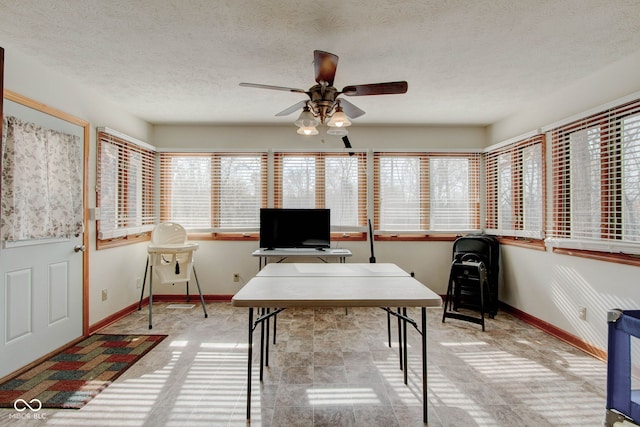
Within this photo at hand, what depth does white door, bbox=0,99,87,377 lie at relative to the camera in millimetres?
2211

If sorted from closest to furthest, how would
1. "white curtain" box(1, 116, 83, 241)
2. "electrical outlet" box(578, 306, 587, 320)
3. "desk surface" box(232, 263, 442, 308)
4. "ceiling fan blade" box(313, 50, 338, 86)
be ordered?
1. "desk surface" box(232, 263, 442, 308)
2. "ceiling fan blade" box(313, 50, 338, 86)
3. "white curtain" box(1, 116, 83, 241)
4. "electrical outlet" box(578, 306, 587, 320)

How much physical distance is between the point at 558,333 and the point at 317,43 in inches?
138

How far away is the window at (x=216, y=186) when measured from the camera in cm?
423

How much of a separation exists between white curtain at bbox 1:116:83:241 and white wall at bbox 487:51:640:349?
472cm

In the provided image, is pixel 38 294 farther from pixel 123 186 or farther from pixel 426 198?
pixel 426 198

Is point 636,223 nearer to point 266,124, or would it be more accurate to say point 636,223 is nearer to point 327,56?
point 327,56

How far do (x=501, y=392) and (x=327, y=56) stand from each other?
2.53 meters

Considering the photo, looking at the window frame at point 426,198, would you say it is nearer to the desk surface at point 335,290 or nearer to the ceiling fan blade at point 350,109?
the desk surface at point 335,290

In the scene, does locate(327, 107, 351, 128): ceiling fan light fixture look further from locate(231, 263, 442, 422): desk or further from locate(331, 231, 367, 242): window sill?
locate(331, 231, 367, 242): window sill

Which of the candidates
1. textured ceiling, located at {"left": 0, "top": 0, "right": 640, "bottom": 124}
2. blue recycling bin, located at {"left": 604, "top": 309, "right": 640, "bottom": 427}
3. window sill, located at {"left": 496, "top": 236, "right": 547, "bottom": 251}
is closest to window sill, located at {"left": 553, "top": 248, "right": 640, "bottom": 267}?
window sill, located at {"left": 496, "top": 236, "right": 547, "bottom": 251}

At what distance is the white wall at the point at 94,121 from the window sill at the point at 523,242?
15.5 ft

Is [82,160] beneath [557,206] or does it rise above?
above

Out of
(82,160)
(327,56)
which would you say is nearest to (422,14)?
(327,56)

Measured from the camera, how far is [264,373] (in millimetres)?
2312
